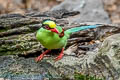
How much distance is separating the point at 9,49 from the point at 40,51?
59cm

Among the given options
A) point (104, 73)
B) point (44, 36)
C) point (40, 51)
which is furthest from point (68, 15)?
point (104, 73)

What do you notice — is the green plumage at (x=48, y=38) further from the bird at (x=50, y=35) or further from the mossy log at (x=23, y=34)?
the mossy log at (x=23, y=34)

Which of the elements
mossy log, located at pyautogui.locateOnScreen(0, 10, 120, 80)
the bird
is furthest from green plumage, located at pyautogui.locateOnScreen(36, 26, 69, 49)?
mossy log, located at pyautogui.locateOnScreen(0, 10, 120, 80)

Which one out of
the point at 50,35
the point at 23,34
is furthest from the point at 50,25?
the point at 23,34

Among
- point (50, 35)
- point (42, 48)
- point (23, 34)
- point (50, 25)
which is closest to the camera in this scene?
point (50, 25)

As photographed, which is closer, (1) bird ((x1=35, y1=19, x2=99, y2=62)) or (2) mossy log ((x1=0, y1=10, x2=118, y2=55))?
(1) bird ((x1=35, y1=19, x2=99, y2=62))

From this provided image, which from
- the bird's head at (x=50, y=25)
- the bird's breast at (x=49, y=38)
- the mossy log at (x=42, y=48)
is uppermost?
the bird's head at (x=50, y=25)

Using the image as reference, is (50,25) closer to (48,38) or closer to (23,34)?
(48,38)

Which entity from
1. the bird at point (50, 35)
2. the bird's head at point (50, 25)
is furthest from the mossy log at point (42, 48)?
the bird's head at point (50, 25)

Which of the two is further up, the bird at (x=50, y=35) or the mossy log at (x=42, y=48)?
the bird at (x=50, y=35)

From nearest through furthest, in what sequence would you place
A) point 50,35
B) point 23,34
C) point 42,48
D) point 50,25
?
point 50,25 → point 50,35 → point 42,48 → point 23,34

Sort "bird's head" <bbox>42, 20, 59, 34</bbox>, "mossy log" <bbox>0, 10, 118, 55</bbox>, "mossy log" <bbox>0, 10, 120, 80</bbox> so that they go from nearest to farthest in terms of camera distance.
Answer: "bird's head" <bbox>42, 20, 59, 34</bbox> → "mossy log" <bbox>0, 10, 120, 80</bbox> → "mossy log" <bbox>0, 10, 118, 55</bbox>

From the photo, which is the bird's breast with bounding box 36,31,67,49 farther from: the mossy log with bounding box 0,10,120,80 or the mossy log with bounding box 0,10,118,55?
the mossy log with bounding box 0,10,118,55

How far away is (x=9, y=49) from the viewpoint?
4.87 m
